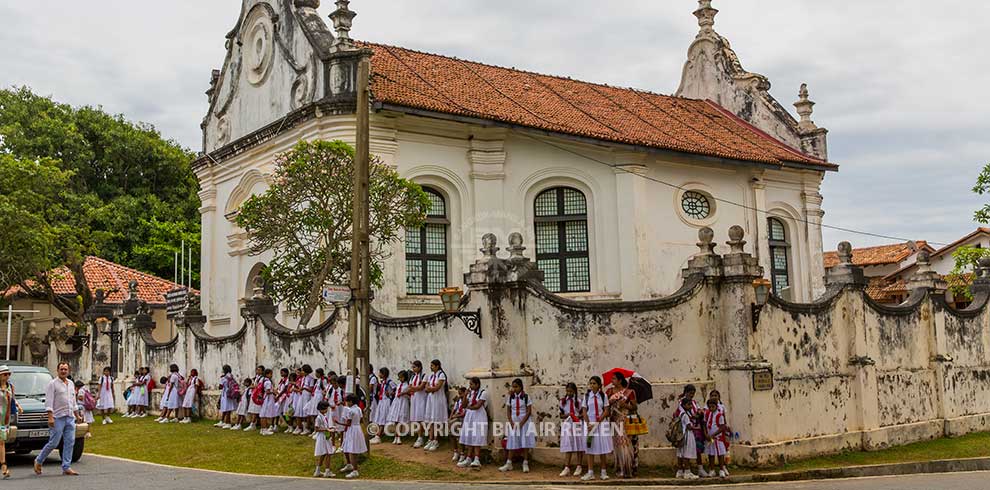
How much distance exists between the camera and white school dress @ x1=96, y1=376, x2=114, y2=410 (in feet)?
78.9

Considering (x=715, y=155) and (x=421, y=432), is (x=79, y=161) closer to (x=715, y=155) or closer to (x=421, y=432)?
(x=715, y=155)

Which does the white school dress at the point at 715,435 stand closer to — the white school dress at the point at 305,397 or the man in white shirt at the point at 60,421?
the white school dress at the point at 305,397

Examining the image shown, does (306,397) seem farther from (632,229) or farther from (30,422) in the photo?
(632,229)

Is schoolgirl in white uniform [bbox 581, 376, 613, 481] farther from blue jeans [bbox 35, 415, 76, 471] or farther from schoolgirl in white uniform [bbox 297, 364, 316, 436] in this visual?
blue jeans [bbox 35, 415, 76, 471]

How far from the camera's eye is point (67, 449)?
13805mm

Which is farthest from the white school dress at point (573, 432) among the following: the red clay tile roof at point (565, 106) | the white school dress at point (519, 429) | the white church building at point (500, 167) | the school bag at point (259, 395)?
the red clay tile roof at point (565, 106)

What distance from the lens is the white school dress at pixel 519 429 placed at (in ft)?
45.8

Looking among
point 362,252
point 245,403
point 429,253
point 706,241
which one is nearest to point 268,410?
point 245,403

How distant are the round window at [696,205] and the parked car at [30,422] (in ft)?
57.4

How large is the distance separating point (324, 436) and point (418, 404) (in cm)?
239

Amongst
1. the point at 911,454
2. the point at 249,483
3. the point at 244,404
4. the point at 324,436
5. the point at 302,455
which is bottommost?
the point at 911,454

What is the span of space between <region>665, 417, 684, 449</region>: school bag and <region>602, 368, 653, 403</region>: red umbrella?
1.76 feet

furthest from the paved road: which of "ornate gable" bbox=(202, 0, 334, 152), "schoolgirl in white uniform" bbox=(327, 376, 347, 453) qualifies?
"ornate gable" bbox=(202, 0, 334, 152)

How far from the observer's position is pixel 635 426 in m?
13.4
